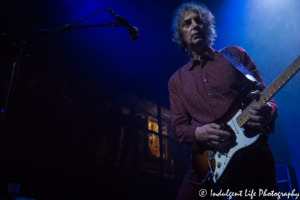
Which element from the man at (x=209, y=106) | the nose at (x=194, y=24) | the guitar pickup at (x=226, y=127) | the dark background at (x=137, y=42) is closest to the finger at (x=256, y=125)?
the man at (x=209, y=106)

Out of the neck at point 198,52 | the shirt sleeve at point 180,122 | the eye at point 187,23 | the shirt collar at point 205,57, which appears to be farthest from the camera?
the eye at point 187,23

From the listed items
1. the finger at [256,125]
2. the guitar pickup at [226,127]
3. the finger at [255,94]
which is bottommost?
the finger at [256,125]

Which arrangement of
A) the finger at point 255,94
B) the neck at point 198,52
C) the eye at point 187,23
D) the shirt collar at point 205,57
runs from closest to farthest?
the finger at point 255,94
the shirt collar at point 205,57
the neck at point 198,52
the eye at point 187,23

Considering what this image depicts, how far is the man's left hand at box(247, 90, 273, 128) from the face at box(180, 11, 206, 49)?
942 millimetres

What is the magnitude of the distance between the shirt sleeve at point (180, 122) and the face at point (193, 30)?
40cm

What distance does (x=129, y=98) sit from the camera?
302 inches

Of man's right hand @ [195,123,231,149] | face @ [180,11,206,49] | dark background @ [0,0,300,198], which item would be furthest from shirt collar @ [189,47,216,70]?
dark background @ [0,0,300,198]

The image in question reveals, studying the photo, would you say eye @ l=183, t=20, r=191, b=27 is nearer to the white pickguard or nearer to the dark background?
the white pickguard

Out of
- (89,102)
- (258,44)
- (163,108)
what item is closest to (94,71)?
(89,102)

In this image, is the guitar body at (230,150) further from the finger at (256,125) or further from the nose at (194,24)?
the nose at (194,24)

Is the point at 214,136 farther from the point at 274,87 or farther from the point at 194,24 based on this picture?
the point at 194,24

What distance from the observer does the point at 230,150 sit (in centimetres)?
148

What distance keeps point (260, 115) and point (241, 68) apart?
1.46ft

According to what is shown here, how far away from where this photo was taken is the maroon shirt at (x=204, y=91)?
5.49 feet
